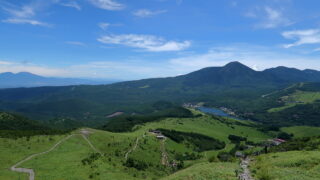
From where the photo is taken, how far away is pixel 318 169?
43312 mm

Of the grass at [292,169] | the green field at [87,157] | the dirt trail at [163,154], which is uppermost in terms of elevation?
the grass at [292,169]

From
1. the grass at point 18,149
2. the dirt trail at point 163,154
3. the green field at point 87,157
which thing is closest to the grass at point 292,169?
the green field at point 87,157

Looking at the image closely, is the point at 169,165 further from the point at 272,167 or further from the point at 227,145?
the point at 227,145

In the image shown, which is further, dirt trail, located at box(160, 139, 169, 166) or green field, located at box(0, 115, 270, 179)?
dirt trail, located at box(160, 139, 169, 166)

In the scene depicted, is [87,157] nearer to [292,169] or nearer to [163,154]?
[163,154]

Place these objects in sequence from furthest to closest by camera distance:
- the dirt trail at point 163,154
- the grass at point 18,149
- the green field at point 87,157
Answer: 1. the dirt trail at point 163,154
2. the grass at point 18,149
3. the green field at point 87,157

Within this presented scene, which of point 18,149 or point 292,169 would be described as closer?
point 292,169

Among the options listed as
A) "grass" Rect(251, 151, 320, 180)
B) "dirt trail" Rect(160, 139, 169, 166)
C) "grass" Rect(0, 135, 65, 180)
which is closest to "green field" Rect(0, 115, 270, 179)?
"grass" Rect(0, 135, 65, 180)

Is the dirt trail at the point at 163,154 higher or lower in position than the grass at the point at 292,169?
lower

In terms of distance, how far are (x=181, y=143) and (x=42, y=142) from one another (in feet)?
288

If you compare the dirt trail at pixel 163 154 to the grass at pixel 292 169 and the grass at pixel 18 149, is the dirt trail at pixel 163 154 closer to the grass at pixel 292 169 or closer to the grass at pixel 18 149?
the grass at pixel 18 149

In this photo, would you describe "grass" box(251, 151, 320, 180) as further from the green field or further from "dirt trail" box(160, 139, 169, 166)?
"dirt trail" box(160, 139, 169, 166)

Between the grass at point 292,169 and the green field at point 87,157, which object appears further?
the green field at point 87,157

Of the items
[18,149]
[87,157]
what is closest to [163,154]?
[87,157]
